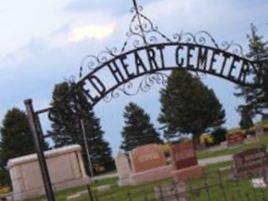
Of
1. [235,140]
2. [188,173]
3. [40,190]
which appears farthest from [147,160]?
[235,140]

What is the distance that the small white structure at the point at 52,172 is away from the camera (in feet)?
122

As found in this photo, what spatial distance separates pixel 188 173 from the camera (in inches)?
1096

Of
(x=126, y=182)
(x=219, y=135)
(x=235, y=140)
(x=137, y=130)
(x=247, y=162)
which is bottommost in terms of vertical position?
(x=247, y=162)

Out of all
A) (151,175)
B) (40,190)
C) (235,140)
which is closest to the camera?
(151,175)

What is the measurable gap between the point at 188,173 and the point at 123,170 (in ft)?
23.2

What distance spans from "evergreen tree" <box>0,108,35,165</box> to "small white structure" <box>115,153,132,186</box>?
17.7 meters

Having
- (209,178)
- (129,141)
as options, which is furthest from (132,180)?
(129,141)

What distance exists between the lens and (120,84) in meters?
9.09

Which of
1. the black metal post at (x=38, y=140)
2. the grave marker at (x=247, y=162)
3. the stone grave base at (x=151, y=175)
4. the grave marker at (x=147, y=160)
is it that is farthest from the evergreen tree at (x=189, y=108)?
the black metal post at (x=38, y=140)

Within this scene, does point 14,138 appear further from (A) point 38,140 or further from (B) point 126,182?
(A) point 38,140

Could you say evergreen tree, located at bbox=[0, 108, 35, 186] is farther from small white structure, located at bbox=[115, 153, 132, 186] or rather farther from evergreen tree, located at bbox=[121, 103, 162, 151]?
small white structure, located at bbox=[115, 153, 132, 186]

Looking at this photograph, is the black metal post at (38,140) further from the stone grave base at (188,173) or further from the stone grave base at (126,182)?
the stone grave base at (126,182)

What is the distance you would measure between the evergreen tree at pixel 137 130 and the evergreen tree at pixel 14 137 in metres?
11.5

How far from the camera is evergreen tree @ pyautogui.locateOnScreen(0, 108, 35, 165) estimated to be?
52906 millimetres
